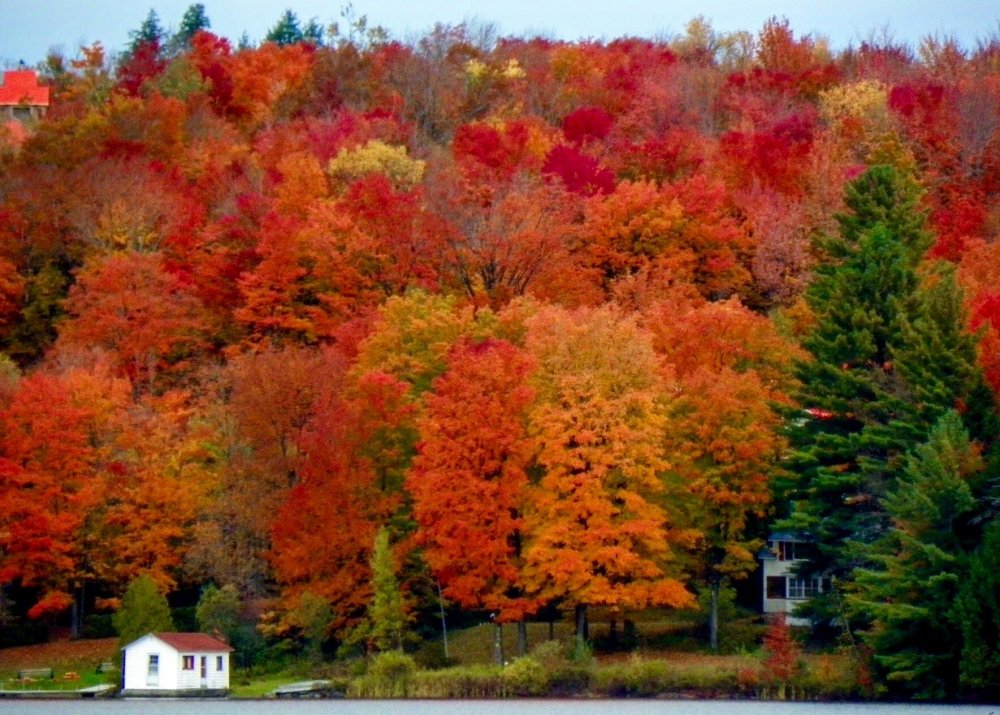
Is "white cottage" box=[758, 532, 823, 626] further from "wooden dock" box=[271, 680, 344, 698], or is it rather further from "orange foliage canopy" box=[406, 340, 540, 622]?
"wooden dock" box=[271, 680, 344, 698]

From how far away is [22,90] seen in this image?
127250 millimetres

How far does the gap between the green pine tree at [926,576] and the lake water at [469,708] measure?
4.09 feet

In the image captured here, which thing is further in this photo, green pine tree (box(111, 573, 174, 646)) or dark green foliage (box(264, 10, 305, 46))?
dark green foliage (box(264, 10, 305, 46))

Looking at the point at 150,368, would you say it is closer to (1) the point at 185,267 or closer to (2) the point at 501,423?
(1) the point at 185,267

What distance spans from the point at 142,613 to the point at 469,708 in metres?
13.4

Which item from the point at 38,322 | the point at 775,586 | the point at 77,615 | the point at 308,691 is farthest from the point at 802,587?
the point at 38,322

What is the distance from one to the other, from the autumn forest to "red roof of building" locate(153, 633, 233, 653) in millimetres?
2004

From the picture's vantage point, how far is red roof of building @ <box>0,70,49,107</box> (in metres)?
126

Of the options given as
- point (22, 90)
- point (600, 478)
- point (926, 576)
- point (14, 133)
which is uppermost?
point (22, 90)

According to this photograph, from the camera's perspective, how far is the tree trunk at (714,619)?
186 feet

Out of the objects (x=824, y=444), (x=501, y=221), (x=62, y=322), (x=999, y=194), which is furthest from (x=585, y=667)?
(x=999, y=194)

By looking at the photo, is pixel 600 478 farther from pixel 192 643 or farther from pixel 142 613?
pixel 142 613

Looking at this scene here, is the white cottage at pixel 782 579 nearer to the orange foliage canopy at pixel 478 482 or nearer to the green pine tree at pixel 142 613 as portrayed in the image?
the orange foliage canopy at pixel 478 482

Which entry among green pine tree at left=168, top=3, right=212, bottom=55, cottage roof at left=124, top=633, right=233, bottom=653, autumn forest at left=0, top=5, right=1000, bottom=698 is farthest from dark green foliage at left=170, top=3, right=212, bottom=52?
cottage roof at left=124, top=633, right=233, bottom=653
